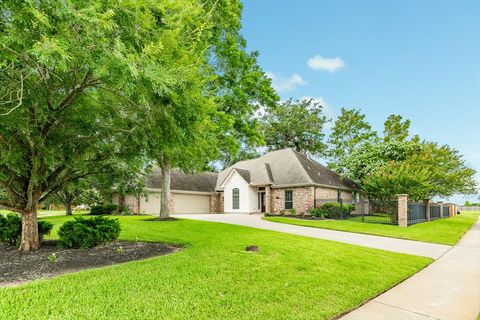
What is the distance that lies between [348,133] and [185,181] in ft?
68.6

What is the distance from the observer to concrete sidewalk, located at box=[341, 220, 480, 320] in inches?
168

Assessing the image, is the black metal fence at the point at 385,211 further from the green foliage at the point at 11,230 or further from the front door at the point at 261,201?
the green foliage at the point at 11,230

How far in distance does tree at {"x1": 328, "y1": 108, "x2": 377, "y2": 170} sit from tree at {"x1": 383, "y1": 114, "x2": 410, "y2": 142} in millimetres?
1811

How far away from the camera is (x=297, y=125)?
125ft

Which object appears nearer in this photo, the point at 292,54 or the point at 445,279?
Answer: the point at 445,279

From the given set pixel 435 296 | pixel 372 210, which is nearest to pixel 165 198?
pixel 435 296

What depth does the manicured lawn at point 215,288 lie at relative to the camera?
3.91m

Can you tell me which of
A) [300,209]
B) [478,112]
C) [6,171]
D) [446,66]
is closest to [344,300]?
[6,171]

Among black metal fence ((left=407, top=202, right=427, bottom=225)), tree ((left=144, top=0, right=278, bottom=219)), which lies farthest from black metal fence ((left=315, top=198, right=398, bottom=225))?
tree ((left=144, top=0, right=278, bottom=219))

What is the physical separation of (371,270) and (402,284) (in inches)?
28.9

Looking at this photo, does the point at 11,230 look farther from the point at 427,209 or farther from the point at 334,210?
the point at 427,209

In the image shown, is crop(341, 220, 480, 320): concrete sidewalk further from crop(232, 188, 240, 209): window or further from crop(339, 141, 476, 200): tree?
crop(232, 188, 240, 209): window

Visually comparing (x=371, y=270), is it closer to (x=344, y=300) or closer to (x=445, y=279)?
(x=445, y=279)

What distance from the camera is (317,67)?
20250mm
